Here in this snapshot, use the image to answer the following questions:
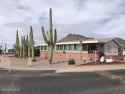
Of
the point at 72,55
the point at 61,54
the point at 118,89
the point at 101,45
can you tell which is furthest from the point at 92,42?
the point at 118,89

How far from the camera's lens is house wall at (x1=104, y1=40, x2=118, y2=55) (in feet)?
153

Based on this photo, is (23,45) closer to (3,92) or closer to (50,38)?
(50,38)

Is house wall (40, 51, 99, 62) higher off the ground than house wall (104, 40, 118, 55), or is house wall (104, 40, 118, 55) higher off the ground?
house wall (104, 40, 118, 55)

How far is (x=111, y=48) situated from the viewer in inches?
1885

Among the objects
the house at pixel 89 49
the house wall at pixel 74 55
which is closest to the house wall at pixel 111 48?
the house at pixel 89 49

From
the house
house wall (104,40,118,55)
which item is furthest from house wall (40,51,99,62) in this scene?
house wall (104,40,118,55)

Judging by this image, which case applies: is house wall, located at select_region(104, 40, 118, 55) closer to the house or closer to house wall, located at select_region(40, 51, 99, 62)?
the house

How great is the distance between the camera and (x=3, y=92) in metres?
13.2

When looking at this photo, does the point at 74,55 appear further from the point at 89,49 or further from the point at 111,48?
the point at 111,48

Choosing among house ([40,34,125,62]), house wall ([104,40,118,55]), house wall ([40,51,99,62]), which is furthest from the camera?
house wall ([104,40,118,55])

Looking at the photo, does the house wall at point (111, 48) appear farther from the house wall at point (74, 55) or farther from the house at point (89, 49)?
the house wall at point (74, 55)

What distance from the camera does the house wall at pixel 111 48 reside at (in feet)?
153

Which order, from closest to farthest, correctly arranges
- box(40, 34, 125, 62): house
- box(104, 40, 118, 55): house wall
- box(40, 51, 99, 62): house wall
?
box(40, 51, 99, 62): house wall < box(40, 34, 125, 62): house < box(104, 40, 118, 55): house wall

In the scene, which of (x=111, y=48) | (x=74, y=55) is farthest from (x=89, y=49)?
(x=111, y=48)
